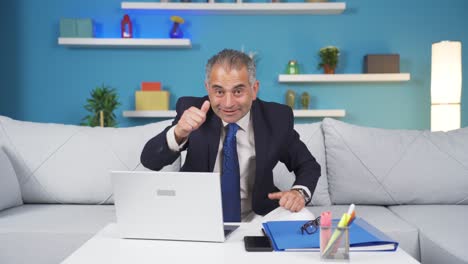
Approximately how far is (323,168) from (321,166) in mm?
17

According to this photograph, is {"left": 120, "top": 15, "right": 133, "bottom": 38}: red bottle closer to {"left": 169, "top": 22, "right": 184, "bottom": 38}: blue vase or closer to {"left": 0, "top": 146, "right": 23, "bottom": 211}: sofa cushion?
{"left": 169, "top": 22, "right": 184, "bottom": 38}: blue vase

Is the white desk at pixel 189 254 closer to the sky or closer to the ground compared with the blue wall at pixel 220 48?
closer to the ground

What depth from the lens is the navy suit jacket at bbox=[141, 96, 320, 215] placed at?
Result: 61.7 inches

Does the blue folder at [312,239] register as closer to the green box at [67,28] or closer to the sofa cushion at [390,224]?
the sofa cushion at [390,224]

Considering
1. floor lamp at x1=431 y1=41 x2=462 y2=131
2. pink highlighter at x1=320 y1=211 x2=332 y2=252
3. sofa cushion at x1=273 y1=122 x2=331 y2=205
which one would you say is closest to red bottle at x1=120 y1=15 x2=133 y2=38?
sofa cushion at x1=273 y1=122 x2=331 y2=205

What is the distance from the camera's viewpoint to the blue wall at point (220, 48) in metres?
3.57

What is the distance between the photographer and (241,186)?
1680mm

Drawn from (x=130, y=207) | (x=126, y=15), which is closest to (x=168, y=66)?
(x=126, y=15)

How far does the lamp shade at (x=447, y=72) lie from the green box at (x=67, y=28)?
2.76m

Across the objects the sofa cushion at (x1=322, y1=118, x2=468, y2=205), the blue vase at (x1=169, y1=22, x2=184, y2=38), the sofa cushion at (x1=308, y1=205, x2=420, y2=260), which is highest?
the blue vase at (x1=169, y1=22, x2=184, y2=38)

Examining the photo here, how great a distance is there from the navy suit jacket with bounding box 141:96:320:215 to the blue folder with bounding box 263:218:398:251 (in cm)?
45

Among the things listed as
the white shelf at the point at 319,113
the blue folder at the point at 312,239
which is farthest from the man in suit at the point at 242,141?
the white shelf at the point at 319,113

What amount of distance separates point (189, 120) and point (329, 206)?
1165 millimetres

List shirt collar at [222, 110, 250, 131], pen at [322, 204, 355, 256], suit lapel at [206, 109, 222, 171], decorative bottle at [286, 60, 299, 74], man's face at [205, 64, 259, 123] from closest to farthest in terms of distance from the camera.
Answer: pen at [322, 204, 355, 256], man's face at [205, 64, 259, 123], suit lapel at [206, 109, 222, 171], shirt collar at [222, 110, 250, 131], decorative bottle at [286, 60, 299, 74]
